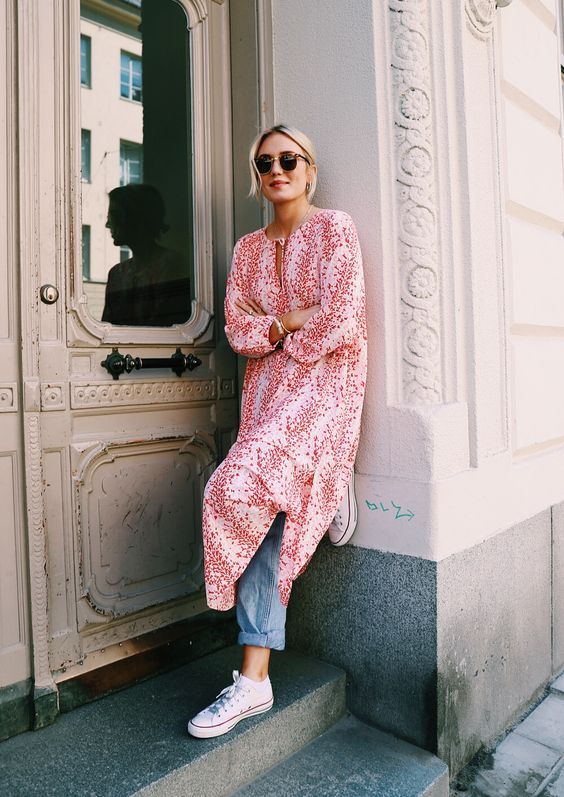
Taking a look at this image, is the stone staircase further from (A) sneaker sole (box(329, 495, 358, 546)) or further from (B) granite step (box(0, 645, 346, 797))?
(A) sneaker sole (box(329, 495, 358, 546))

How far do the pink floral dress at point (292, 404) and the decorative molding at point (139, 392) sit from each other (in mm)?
285

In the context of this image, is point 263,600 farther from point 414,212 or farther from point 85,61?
point 85,61

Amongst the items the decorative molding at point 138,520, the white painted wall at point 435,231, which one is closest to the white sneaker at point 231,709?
the decorative molding at point 138,520

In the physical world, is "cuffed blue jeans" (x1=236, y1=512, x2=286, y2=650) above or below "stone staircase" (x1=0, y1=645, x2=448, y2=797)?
above

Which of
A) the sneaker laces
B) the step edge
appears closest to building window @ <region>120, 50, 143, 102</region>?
the sneaker laces

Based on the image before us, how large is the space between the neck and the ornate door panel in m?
0.46

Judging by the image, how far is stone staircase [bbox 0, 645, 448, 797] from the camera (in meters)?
1.92

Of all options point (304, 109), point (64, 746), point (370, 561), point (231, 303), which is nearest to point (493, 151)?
point (304, 109)

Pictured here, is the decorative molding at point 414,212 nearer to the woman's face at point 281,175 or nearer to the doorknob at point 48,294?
the woman's face at point 281,175

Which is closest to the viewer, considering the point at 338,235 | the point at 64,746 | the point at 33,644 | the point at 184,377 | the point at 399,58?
the point at 64,746

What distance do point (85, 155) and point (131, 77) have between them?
44 centimetres

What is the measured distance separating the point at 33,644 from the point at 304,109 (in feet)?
7.67

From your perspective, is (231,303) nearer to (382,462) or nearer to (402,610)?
(382,462)

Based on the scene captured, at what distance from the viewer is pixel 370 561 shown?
8.48 ft
